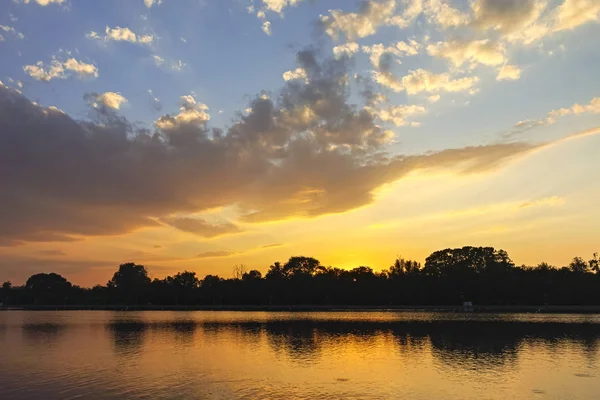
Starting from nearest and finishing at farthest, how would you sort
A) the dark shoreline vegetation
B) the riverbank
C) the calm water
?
the calm water → the riverbank → the dark shoreline vegetation

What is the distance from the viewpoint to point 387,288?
157 metres

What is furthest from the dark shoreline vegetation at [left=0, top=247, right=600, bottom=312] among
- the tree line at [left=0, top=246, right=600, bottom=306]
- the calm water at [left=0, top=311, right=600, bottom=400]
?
the calm water at [left=0, top=311, right=600, bottom=400]

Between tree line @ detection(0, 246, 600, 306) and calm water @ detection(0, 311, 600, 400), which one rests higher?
tree line @ detection(0, 246, 600, 306)

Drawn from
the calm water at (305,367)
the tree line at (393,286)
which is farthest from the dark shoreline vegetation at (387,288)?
the calm water at (305,367)

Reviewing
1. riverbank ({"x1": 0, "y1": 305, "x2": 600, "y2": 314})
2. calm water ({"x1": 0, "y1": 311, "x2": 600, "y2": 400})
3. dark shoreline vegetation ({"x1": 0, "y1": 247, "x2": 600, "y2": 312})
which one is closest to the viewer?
calm water ({"x1": 0, "y1": 311, "x2": 600, "y2": 400})

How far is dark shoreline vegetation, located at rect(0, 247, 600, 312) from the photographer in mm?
139375

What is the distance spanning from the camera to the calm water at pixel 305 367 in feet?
85.2

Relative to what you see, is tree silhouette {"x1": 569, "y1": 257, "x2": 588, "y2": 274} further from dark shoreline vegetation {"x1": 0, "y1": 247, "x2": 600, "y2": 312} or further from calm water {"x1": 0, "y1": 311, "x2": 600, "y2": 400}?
calm water {"x1": 0, "y1": 311, "x2": 600, "y2": 400}

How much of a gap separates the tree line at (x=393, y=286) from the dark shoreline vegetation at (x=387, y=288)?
0.26 m

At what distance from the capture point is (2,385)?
90.1 ft

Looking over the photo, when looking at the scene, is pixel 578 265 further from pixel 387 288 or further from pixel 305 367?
pixel 305 367

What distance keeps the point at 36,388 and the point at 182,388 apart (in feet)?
25.6

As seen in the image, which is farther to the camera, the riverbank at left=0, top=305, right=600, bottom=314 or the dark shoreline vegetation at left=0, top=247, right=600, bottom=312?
the dark shoreline vegetation at left=0, top=247, right=600, bottom=312

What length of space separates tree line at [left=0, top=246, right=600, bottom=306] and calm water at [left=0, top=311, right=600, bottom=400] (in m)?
90.7
